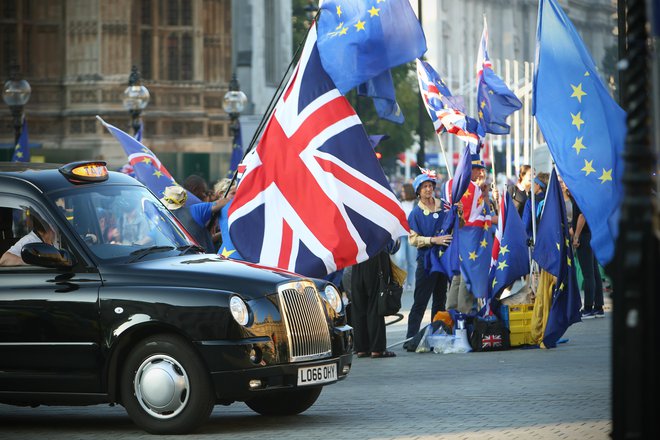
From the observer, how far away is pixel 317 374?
1030 cm

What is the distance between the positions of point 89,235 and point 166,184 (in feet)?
24.2

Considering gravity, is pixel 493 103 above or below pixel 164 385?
above

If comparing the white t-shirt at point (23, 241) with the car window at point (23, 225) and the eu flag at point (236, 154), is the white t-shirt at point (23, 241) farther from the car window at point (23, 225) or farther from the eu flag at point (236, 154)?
the eu flag at point (236, 154)

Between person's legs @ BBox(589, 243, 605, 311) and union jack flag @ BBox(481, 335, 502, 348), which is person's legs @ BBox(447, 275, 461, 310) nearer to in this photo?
union jack flag @ BBox(481, 335, 502, 348)

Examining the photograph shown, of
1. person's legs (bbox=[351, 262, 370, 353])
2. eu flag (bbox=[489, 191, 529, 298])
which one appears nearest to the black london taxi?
person's legs (bbox=[351, 262, 370, 353])

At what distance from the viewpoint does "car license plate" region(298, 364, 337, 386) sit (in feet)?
33.3

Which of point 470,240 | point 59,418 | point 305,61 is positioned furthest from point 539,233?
point 59,418

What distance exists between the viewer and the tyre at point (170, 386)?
9836mm

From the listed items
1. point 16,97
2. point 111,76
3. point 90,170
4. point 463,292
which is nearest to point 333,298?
point 90,170

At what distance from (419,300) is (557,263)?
165cm

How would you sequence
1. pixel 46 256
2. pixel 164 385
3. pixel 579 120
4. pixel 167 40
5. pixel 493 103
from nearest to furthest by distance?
pixel 164 385 → pixel 46 256 → pixel 579 120 → pixel 493 103 → pixel 167 40

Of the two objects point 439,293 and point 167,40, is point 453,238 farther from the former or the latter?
point 167,40

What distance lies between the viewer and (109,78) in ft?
144

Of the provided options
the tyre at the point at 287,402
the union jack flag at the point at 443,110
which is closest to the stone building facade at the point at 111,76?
the union jack flag at the point at 443,110
